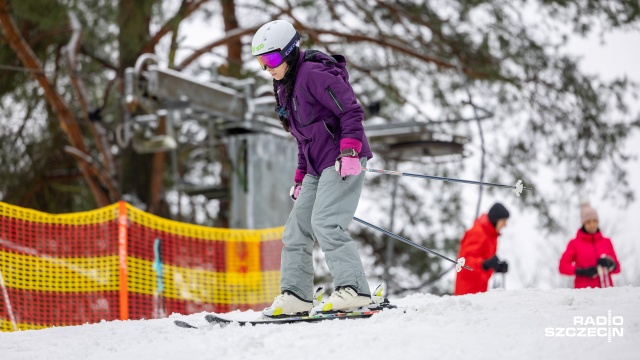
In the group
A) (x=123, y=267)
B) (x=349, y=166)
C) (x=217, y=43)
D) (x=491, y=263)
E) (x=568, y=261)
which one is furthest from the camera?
(x=217, y=43)

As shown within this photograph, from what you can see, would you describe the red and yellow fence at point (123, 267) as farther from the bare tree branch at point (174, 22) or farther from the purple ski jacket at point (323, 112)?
the bare tree branch at point (174, 22)

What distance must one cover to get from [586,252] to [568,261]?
0.53ft

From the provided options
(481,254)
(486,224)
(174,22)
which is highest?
(174,22)

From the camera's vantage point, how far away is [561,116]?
14.9 meters

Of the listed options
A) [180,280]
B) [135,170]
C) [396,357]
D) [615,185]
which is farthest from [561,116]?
[396,357]

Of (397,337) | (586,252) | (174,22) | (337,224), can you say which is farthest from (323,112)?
(174,22)

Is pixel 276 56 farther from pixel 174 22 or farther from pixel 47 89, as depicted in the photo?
pixel 47 89

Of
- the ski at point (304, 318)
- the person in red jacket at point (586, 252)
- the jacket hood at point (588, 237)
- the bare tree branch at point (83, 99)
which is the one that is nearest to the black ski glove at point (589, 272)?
the person in red jacket at point (586, 252)

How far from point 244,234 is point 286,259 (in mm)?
4713

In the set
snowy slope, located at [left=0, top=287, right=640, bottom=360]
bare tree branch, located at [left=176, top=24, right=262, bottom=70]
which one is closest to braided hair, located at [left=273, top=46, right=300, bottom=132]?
snowy slope, located at [left=0, top=287, right=640, bottom=360]

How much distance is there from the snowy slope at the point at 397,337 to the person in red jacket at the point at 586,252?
6.71ft

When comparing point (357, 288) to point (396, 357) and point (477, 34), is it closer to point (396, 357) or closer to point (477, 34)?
point (396, 357)

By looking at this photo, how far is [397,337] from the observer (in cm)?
385

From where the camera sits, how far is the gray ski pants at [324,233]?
4.66m
